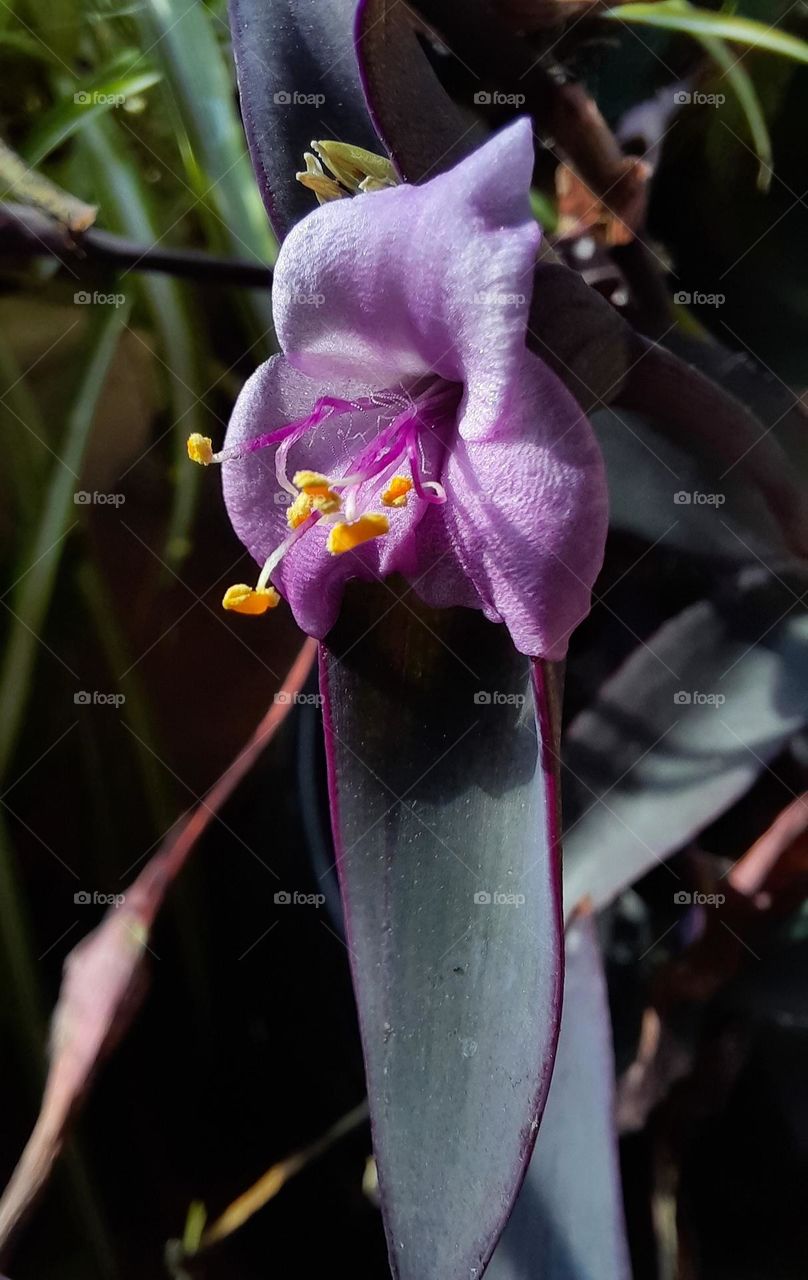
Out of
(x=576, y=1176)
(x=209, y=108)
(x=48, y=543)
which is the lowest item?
(x=576, y=1176)

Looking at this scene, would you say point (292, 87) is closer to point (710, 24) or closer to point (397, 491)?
point (397, 491)

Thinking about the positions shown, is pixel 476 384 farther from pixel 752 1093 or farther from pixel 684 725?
pixel 752 1093

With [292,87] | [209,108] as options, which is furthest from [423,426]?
[209,108]

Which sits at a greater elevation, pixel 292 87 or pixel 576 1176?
pixel 292 87

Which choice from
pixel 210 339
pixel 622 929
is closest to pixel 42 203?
pixel 210 339

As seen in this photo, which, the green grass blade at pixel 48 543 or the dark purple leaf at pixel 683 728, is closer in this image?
the dark purple leaf at pixel 683 728

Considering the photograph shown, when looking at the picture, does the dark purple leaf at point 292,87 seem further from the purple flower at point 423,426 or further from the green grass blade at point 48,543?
the green grass blade at point 48,543

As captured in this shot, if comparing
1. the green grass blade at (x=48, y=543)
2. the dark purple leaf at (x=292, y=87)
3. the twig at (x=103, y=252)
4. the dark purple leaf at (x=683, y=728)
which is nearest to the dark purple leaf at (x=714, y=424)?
the dark purple leaf at (x=683, y=728)
